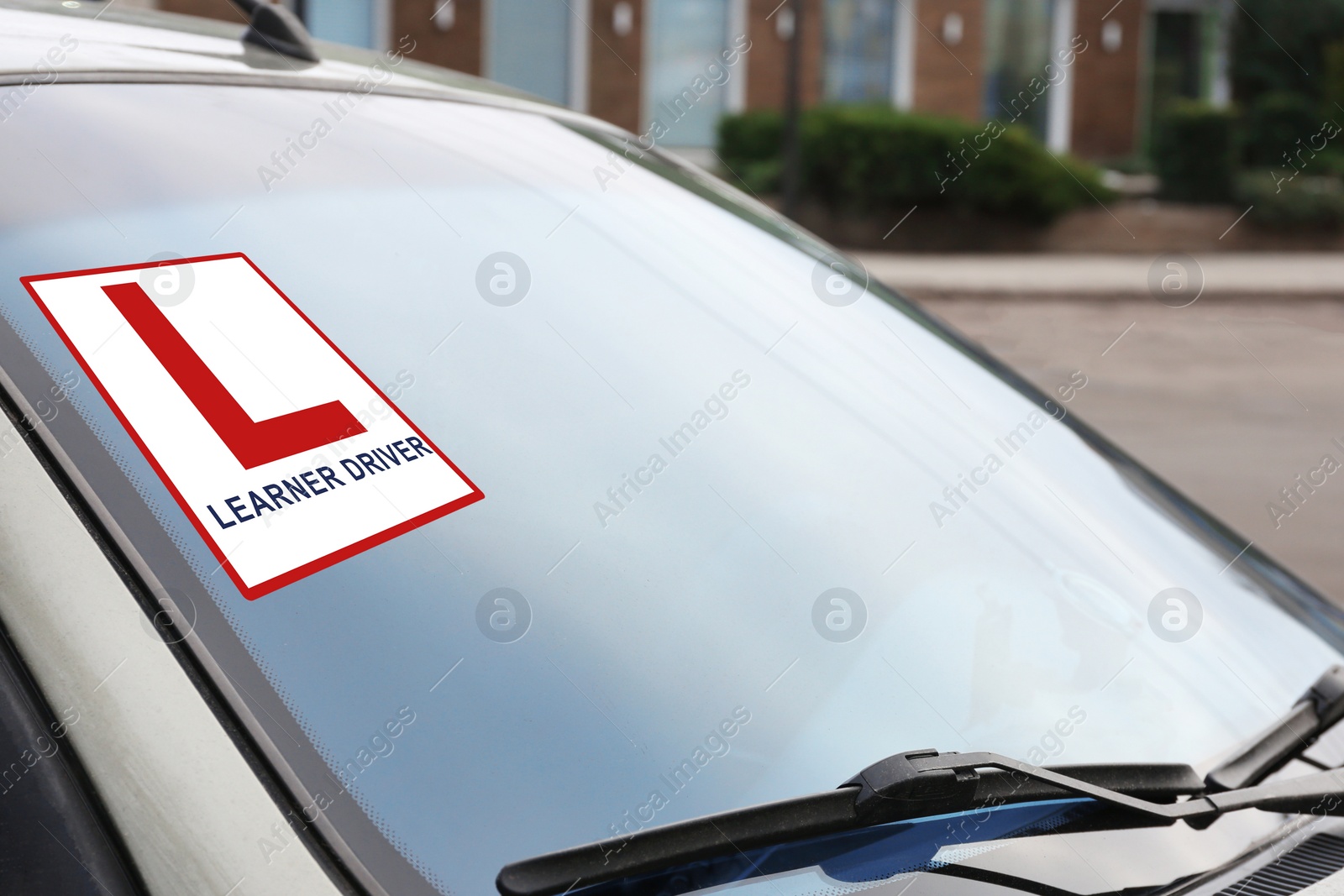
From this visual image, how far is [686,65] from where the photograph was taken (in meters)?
22.2

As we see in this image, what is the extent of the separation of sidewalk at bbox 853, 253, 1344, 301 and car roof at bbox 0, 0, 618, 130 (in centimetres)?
1164

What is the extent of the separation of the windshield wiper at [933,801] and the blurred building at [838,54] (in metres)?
20.5

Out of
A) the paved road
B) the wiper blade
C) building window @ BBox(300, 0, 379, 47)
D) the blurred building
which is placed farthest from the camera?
the blurred building

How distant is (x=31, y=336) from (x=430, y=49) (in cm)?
2090

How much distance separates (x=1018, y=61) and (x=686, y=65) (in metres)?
6.19

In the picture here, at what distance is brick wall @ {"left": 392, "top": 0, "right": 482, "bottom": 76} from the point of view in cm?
2062

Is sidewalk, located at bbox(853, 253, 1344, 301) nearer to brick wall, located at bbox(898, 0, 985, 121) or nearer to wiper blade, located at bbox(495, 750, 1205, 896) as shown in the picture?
brick wall, located at bbox(898, 0, 985, 121)

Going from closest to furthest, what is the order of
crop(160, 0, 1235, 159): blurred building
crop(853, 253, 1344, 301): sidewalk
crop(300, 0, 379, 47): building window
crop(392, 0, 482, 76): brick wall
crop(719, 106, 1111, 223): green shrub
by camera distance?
crop(853, 253, 1344, 301): sidewalk
crop(719, 106, 1111, 223): green shrub
crop(300, 0, 379, 47): building window
crop(392, 0, 482, 76): brick wall
crop(160, 0, 1235, 159): blurred building

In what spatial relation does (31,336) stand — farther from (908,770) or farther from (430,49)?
(430,49)

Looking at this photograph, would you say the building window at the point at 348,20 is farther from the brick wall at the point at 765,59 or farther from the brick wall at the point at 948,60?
the brick wall at the point at 948,60

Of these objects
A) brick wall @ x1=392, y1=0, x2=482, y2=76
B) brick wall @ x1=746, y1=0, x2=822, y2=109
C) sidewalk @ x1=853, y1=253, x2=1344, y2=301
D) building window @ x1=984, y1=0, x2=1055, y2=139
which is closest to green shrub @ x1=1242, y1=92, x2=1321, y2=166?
sidewalk @ x1=853, y1=253, x2=1344, y2=301

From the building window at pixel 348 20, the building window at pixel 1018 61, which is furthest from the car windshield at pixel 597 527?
the building window at pixel 1018 61

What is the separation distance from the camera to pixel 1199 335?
40.9 feet

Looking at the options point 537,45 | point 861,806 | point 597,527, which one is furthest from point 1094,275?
point 861,806
